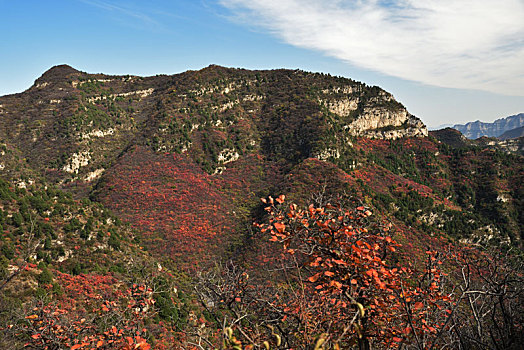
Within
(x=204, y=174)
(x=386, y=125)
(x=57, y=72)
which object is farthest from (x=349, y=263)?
(x=57, y=72)

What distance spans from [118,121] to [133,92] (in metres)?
26.2

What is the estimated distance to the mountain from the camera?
1199 inches

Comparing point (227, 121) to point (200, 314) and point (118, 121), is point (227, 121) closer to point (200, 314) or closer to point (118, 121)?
point (118, 121)

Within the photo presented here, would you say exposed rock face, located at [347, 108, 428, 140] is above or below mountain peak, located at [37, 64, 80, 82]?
below

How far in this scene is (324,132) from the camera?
81.3 metres

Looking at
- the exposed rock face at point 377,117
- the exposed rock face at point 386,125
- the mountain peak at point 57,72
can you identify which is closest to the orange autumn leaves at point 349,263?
the exposed rock face at point 377,117

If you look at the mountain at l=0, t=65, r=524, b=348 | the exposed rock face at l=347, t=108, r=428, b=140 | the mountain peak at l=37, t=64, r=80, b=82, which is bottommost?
the mountain at l=0, t=65, r=524, b=348

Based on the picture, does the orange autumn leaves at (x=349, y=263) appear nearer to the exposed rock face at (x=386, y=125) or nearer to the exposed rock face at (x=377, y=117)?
the exposed rock face at (x=377, y=117)

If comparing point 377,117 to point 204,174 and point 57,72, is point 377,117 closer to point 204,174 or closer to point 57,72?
point 204,174

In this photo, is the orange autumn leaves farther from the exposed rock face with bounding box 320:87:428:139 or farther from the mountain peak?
the mountain peak

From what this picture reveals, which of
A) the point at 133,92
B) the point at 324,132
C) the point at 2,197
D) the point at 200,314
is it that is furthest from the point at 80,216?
the point at 133,92

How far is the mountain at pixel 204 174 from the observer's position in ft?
99.9

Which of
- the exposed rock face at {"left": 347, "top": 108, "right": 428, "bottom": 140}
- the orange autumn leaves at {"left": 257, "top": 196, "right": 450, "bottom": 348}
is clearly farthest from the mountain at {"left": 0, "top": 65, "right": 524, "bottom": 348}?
the orange autumn leaves at {"left": 257, "top": 196, "right": 450, "bottom": 348}

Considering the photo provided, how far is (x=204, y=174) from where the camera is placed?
78188 mm
